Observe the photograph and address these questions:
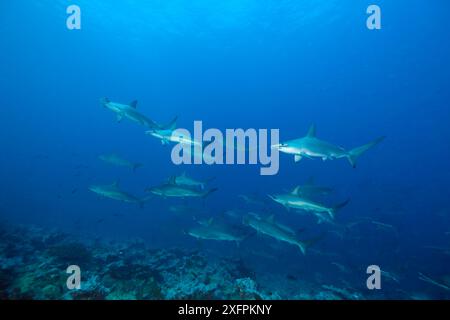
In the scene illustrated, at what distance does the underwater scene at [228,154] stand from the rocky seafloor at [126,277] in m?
0.06

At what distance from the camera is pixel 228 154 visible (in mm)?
10055

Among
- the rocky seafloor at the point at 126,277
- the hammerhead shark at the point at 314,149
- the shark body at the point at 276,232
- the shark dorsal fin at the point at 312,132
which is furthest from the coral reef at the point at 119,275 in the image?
the shark dorsal fin at the point at 312,132

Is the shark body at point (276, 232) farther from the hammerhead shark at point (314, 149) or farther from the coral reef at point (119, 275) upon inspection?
the hammerhead shark at point (314, 149)

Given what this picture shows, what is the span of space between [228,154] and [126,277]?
16.4ft

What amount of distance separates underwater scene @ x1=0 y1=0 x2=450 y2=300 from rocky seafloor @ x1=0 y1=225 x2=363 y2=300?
2.2 inches

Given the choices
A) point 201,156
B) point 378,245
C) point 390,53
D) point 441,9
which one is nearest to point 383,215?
point 378,245

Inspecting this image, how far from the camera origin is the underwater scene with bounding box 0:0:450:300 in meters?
8.63
